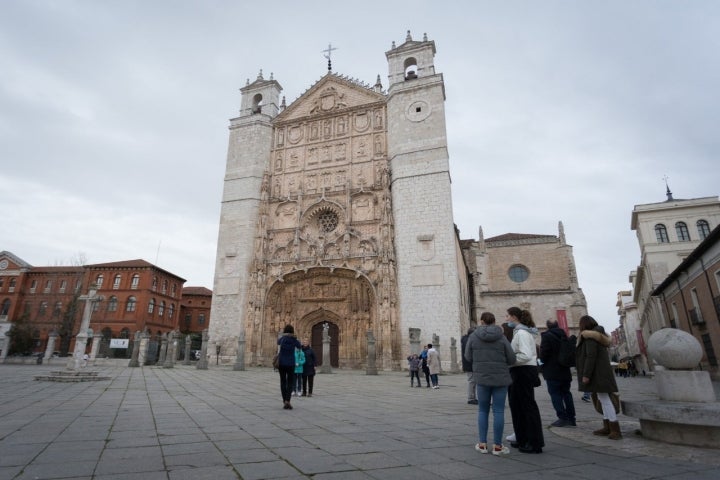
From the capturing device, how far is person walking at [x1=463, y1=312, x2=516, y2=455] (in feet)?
13.1

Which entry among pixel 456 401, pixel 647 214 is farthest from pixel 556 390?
pixel 647 214

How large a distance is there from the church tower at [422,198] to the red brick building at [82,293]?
30732 millimetres

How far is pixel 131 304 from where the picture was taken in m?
40.8

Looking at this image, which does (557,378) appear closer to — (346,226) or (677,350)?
(677,350)

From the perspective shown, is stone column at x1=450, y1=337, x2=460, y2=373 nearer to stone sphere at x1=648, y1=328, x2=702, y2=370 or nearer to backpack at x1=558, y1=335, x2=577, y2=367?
backpack at x1=558, y1=335, x2=577, y2=367

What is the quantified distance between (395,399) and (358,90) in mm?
23687

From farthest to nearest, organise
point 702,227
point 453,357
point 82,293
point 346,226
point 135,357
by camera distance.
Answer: point 82,293, point 702,227, point 346,226, point 135,357, point 453,357

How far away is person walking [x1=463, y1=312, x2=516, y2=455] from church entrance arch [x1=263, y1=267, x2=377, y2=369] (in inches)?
708

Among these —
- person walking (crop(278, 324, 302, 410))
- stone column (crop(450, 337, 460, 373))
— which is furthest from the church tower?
person walking (crop(278, 324, 302, 410))

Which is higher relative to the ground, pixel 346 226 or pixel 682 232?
pixel 682 232

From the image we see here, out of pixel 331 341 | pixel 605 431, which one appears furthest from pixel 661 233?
pixel 605 431

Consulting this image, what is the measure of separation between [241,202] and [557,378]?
77.6 feet

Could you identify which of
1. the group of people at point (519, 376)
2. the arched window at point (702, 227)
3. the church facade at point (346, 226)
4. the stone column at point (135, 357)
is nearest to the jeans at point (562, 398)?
the group of people at point (519, 376)

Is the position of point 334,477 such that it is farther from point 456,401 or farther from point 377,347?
point 377,347
